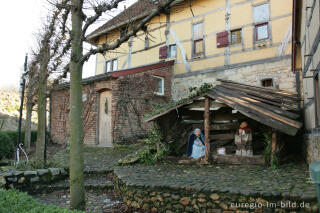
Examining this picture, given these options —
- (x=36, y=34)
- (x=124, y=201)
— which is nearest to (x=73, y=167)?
(x=124, y=201)

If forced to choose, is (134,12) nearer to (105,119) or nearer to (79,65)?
(79,65)

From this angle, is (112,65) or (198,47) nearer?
(198,47)

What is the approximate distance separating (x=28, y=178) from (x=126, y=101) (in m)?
5.56

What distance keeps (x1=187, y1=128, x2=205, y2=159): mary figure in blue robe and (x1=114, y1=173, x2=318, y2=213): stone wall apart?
2838 mm

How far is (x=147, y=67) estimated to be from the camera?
11992 mm

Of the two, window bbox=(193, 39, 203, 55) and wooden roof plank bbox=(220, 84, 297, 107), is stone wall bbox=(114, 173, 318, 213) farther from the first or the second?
window bbox=(193, 39, 203, 55)

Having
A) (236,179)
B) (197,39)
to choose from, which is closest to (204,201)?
(236,179)

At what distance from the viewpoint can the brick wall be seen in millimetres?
10977

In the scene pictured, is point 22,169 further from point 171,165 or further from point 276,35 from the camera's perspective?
point 276,35

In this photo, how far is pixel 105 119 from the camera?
11.6m

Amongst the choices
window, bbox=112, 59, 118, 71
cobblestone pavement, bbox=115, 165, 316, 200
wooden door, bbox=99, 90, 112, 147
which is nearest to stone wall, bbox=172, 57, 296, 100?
wooden door, bbox=99, 90, 112, 147

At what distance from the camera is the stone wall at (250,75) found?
32.9 ft

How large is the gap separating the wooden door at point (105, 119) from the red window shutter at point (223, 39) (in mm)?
5702

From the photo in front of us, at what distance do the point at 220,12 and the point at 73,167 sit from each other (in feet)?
34.7
